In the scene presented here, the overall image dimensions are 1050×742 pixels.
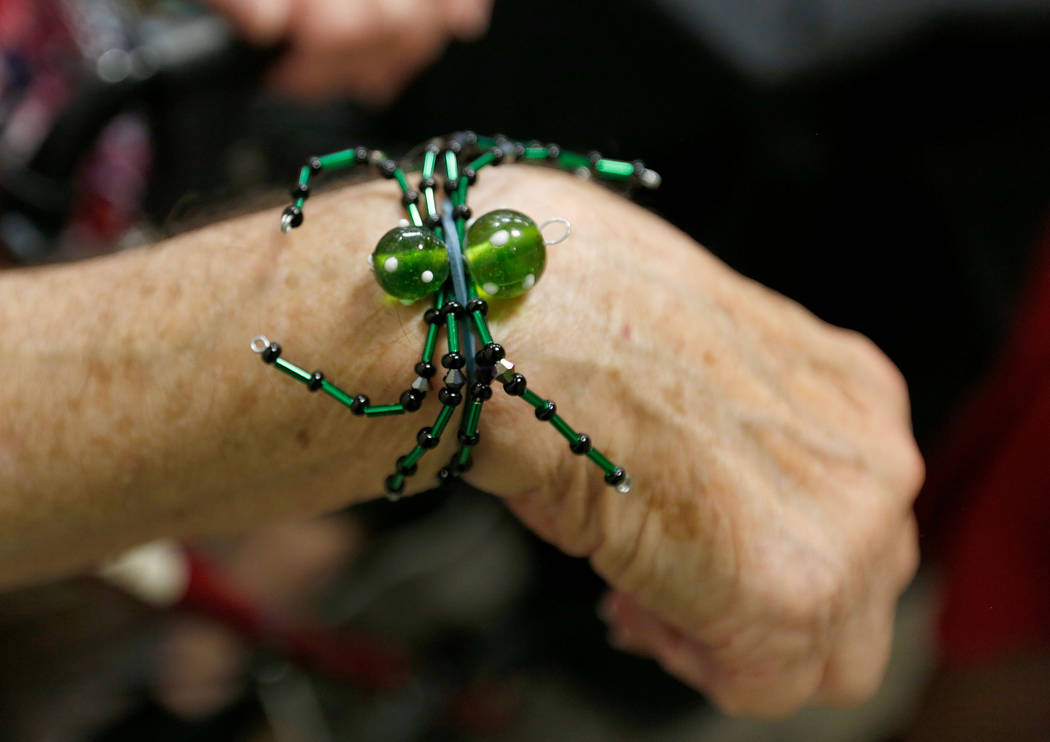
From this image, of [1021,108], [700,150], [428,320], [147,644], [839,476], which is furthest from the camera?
[147,644]

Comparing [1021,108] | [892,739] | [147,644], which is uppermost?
[1021,108]

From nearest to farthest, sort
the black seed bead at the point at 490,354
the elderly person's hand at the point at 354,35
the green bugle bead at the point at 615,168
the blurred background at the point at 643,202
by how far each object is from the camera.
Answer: the black seed bead at the point at 490,354 → the green bugle bead at the point at 615,168 → the blurred background at the point at 643,202 → the elderly person's hand at the point at 354,35

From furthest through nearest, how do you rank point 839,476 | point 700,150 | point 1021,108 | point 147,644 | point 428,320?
1. point 147,644
2. point 700,150
3. point 1021,108
4. point 839,476
5. point 428,320

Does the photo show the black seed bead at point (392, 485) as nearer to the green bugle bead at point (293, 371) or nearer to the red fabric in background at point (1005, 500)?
the green bugle bead at point (293, 371)

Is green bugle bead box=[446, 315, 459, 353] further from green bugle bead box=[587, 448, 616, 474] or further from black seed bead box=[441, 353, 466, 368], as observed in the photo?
Answer: green bugle bead box=[587, 448, 616, 474]

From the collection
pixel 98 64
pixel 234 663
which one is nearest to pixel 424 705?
pixel 234 663

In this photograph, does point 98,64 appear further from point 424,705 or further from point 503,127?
point 424,705

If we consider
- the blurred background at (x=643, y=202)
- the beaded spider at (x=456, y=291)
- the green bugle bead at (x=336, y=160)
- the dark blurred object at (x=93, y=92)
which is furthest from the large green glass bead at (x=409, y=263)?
the dark blurred object at (x=93, y=92)
